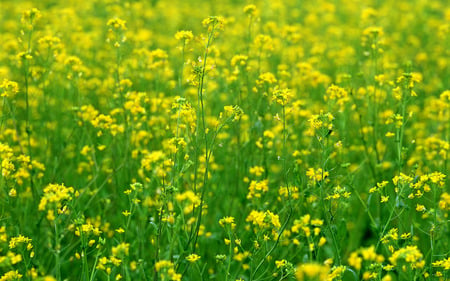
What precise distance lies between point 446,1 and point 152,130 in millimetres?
8476

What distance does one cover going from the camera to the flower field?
11.4 ft

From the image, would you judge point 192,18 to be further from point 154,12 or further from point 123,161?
point 123,161

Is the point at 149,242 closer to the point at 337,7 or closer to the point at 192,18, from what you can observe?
the point at 192,18

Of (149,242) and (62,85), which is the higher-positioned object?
(62,85)

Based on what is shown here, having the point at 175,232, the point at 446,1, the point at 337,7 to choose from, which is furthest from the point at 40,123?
the point at 446,1

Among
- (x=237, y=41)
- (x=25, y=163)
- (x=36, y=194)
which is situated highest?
(x=237, y=41)

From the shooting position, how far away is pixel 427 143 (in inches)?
205

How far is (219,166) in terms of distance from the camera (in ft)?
18.1

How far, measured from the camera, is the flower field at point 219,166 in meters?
3.47

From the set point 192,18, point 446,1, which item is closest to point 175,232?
point 192,18

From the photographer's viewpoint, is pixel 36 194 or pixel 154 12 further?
pixel 154 12

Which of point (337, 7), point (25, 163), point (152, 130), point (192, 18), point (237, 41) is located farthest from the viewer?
point (337, 7)

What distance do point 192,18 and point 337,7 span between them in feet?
9.54

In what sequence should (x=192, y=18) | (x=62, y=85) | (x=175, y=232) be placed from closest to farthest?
(x=175, y=232) → (x=62, y=85) → (x=192, y=18)
